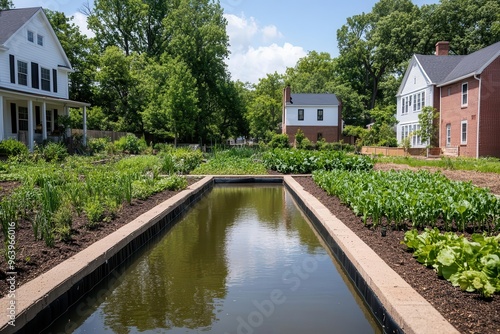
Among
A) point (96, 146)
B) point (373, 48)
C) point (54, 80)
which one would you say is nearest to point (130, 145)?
point (96, 146)

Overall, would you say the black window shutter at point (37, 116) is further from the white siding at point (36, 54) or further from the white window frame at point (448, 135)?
the white window frame at point (448, 135)

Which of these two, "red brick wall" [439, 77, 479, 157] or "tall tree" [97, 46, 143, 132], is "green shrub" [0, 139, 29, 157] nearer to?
"tall tree" [97, 46, 143, 132]

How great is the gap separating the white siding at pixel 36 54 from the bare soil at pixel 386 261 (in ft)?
61.8

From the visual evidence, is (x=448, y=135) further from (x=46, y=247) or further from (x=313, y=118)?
(x=46, y=247)

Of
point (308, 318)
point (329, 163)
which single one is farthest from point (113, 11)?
point (308, 318)

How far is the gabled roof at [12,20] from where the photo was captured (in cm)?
2458

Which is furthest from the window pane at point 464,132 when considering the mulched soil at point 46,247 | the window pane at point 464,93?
the mulched soil at point 46,247

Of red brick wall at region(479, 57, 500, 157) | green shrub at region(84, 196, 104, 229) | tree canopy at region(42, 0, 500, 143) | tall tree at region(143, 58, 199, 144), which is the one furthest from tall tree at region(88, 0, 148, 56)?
green shrub at region(84, 196, 104, 229)

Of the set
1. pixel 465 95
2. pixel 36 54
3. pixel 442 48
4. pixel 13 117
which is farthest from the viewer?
pixel 442 48

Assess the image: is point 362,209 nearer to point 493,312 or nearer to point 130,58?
point 493,312

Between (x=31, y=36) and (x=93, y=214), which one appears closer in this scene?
(x=93, y=214)

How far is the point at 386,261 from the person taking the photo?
6.04 metres

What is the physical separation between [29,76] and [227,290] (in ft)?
83.5

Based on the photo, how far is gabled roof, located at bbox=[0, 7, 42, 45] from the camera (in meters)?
24.6
